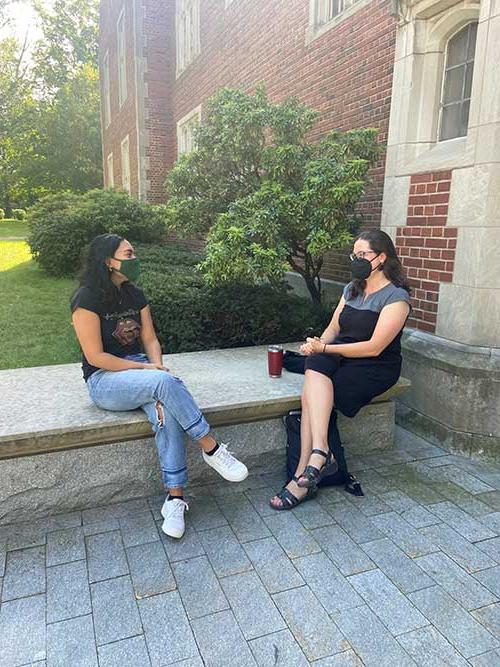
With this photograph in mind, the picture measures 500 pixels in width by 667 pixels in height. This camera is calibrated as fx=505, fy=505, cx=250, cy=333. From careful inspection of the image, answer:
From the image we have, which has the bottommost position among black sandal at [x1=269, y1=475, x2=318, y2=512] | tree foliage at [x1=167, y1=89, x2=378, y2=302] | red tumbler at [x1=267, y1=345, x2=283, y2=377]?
black sandal at [x1=269, y1=475, x2=318, y2=512]

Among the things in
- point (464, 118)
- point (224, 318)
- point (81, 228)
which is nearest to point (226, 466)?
point (224, 318)

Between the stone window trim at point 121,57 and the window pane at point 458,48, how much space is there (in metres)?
15.1

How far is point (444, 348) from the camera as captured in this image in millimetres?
3902

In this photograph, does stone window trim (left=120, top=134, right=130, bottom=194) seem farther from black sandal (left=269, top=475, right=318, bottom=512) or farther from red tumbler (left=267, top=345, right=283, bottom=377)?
black sandal (left=269, top=475, right=318, bottom=512)

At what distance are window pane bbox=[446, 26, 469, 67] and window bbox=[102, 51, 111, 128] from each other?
20537 mm

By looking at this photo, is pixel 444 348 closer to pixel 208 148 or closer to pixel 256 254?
pixel 256 254

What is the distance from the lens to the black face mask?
3287 millimetres

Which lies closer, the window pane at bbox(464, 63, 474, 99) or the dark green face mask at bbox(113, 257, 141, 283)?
the dark green face mask at bbox(113, 257, 141, 283)

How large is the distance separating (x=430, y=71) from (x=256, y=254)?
6.71ft

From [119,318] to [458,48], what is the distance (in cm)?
340

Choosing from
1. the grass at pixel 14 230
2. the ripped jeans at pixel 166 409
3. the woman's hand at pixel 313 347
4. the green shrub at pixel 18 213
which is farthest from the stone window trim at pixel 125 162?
the green shrub at pixel 18 213

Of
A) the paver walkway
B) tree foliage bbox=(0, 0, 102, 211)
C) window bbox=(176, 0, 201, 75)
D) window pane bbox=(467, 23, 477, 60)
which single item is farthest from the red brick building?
tree foliage bbox=(0, 0, 102, 211)

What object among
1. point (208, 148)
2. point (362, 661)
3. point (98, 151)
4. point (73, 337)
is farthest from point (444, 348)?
point (98, 151)

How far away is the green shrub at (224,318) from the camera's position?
511 cm
